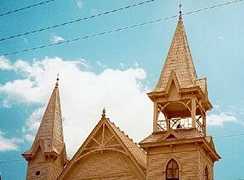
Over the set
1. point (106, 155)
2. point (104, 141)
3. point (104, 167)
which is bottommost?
point (104, 167)

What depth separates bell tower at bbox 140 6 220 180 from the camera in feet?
126

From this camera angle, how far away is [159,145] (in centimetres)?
3928

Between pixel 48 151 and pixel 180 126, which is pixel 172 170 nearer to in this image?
pixel 180 126

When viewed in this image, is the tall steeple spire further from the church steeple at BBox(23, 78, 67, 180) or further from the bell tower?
the church steeple at BBox(23, 78, 67, 180)

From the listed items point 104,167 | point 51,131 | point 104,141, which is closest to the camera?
point 104,167

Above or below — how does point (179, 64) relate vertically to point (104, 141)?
above

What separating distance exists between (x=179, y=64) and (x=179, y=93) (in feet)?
9.90

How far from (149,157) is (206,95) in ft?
19.7

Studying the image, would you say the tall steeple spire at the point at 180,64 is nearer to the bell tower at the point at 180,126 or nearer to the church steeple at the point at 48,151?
the bell tower at the point at 180,126

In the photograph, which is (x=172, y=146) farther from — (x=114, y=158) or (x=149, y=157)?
(x=114, y=158)

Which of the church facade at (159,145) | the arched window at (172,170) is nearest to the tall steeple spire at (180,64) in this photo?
the church facade at (159,145)

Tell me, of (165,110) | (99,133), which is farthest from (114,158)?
(165,110)

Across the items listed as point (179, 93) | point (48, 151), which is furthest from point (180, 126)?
point (48, 151)

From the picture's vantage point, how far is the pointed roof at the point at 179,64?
41406 millimetres
